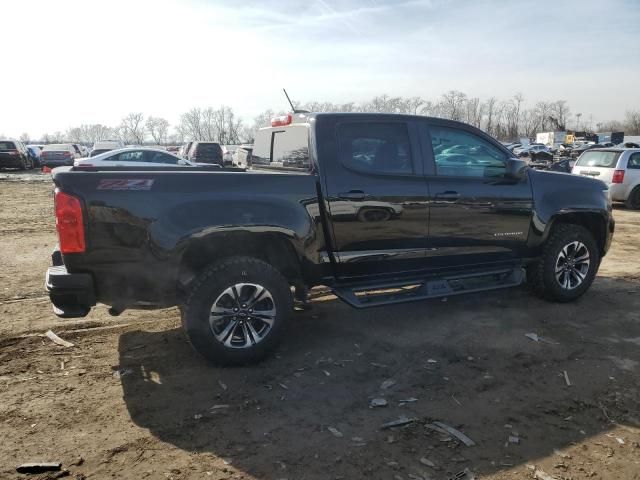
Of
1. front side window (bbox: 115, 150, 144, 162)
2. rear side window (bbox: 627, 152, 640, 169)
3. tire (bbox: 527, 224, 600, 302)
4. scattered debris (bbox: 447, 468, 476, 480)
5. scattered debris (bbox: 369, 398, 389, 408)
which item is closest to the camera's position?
scattered debris (bbox: 447, 468, 476, 480)

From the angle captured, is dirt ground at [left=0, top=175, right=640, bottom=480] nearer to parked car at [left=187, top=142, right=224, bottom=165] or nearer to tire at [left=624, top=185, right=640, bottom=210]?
tire at [left=624, top=185, right=640, bottom=210]

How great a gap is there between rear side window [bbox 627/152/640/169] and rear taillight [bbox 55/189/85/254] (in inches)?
561

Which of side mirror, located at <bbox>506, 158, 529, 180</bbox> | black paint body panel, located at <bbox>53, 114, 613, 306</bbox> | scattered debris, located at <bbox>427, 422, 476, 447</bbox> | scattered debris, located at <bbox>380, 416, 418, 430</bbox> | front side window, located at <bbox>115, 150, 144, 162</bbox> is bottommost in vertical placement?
scattered debris, located at <bbox>427, 422, 476, 447</bbox>

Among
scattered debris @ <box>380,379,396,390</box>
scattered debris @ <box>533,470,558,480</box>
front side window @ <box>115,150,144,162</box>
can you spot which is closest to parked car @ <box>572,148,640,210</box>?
scattered debris @ <box>380,379,396,390</box>

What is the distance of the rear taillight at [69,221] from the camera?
3574 mm

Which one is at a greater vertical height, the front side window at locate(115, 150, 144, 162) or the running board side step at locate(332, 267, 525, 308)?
the front side window at locate(115, 150, 144, 162)

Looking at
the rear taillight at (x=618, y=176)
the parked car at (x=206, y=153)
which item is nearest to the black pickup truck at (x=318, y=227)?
the rear taillight at (x=618, y=176)

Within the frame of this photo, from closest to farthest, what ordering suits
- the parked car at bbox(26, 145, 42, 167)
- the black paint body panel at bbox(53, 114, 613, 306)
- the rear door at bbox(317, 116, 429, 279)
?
the black paint body panel at bbox(53, 114, 613, 306) < the rear door at bbox(317, 116, 429, 279) < the parked car at bbox(26, 145, 42, 167)

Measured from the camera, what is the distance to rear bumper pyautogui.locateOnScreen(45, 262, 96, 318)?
3652 millimetres

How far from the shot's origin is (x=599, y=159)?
1427cm

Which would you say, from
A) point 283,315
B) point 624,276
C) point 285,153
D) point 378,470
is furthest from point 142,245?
point 624,276

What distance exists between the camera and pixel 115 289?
12.4 feet

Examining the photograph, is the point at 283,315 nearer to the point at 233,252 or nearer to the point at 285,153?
the point at 233,252

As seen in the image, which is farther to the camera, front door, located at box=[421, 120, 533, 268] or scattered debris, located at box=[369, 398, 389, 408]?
front door, located at box=[421, 120, 533, 268]
